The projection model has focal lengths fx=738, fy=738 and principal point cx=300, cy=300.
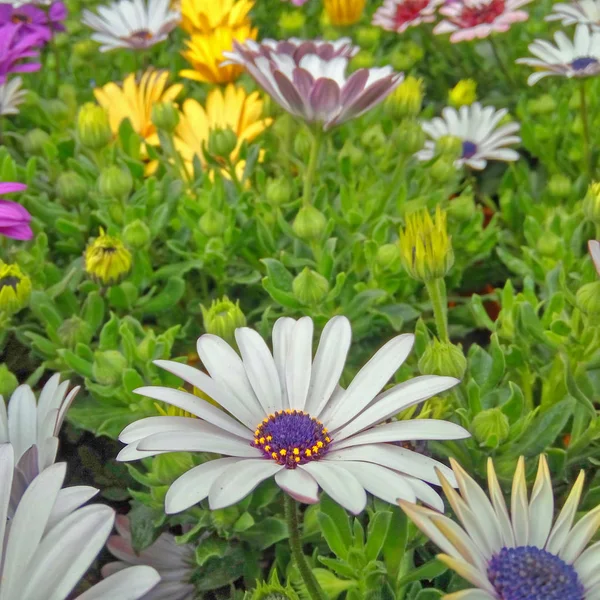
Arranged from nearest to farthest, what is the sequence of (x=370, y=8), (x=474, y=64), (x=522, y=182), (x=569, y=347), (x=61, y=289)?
1. (x=569, y=347)
2. (x=61, y=289)
3. (x=522, y=182)
4. (x=474, y=64)
5. (x=370, y=8)

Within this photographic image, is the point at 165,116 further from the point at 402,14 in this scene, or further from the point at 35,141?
the point at 402,14

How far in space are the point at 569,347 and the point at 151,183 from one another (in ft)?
1.64

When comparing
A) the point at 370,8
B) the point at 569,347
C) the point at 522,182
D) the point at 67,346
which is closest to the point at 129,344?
the point at 67,346

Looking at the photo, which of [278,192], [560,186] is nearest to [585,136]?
[560,186]

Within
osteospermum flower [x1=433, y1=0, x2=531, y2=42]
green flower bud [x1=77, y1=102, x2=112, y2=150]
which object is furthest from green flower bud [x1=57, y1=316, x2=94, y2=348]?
osteospermum flower [x1=433, y1=0, x2=531, y2=42]

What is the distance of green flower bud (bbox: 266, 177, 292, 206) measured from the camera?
2.75ft

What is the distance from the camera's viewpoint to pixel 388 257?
0.75m

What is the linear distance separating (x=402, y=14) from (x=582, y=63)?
41 cm

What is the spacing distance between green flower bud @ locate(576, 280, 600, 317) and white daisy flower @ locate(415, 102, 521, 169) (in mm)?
489

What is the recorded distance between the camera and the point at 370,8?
1548 millimetres

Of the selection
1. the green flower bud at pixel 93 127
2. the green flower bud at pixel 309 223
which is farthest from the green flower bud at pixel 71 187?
the green flower bud at pixel 309 223

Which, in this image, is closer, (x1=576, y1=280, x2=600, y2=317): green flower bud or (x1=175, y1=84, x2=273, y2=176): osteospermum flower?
(x1=576, y1=280, x2=600, y2=317): green flower bud

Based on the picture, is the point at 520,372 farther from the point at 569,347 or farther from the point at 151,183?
the point at 151,183

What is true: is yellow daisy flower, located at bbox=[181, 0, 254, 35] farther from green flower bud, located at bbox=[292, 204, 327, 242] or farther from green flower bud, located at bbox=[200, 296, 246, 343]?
green flower bud, located at bbox=[200, 296, 246, 343]
